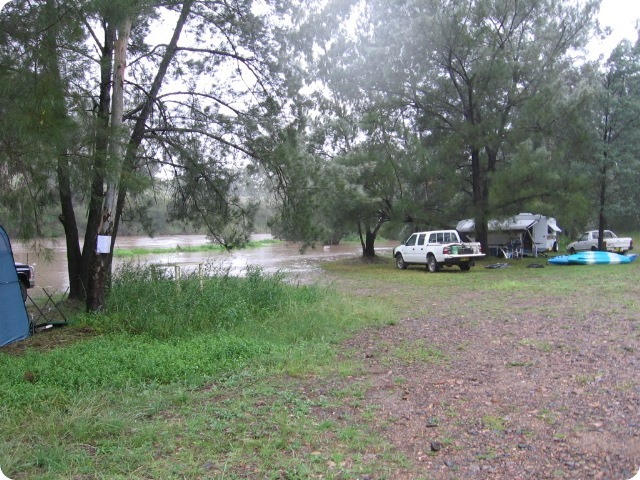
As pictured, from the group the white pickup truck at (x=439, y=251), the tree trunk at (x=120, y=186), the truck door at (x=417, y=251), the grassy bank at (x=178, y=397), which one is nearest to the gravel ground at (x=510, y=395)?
the grassy bank at (x=178, y=397)

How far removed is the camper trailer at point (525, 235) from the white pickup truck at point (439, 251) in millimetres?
6968

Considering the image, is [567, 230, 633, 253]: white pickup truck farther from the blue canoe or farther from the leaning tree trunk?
the leaning tree trunk

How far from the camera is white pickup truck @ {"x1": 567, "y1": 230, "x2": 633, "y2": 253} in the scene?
2761 cm

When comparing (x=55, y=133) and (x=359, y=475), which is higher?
(x=55, y=133)

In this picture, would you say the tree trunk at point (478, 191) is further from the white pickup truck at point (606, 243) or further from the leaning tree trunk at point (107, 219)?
the leaning tree trunk at point (107, 219)

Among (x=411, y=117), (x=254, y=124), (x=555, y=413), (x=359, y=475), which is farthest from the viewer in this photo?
(x=411, y=117)

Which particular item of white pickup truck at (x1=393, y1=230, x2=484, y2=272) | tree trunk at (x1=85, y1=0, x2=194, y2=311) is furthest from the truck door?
tree trunk at (x1=85, y1=0, x2=194, y2=311)

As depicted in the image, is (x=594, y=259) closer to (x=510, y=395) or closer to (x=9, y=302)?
(x=510, y=395)

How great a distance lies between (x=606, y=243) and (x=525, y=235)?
436 cm

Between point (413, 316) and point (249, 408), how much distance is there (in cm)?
536

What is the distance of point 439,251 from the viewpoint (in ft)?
63.4

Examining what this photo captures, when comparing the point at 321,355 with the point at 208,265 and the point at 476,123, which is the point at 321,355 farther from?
the point at 476,123

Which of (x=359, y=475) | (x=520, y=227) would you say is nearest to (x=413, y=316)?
(x=359, y=475)

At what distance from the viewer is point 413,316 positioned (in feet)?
29.7
